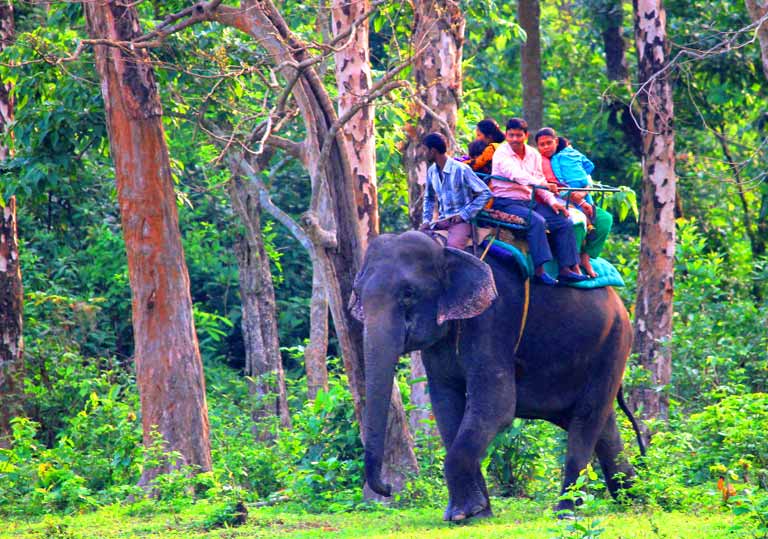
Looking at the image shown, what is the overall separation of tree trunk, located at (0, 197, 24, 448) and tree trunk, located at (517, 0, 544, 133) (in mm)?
6481

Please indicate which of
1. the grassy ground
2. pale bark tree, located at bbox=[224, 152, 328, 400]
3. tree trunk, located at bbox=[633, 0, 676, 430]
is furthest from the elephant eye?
pale bark tree, located at bbox=[224, 152, 328, 400]

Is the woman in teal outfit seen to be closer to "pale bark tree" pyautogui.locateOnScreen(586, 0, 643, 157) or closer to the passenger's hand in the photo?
the passenger's hand

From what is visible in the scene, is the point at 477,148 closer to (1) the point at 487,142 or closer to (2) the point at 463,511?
(1) the point at 487,142

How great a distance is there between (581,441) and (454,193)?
226 cm

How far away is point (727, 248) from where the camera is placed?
20188mm

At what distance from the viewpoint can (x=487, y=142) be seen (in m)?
9.77

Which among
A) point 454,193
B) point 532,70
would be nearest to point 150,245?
point 454,193

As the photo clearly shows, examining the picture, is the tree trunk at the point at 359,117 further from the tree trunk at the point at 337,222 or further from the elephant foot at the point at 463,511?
the elephant foot at the point at 463,511

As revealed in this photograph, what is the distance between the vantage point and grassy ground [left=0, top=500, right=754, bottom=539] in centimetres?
791

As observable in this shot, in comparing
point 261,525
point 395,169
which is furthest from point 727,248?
point 261,525

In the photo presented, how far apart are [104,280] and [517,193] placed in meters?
12.5

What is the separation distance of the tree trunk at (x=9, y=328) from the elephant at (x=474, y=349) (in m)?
6.72

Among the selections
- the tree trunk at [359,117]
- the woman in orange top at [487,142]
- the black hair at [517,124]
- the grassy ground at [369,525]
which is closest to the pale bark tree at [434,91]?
the tree trunk at [359,117]

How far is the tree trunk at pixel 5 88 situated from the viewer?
14.6 meters
